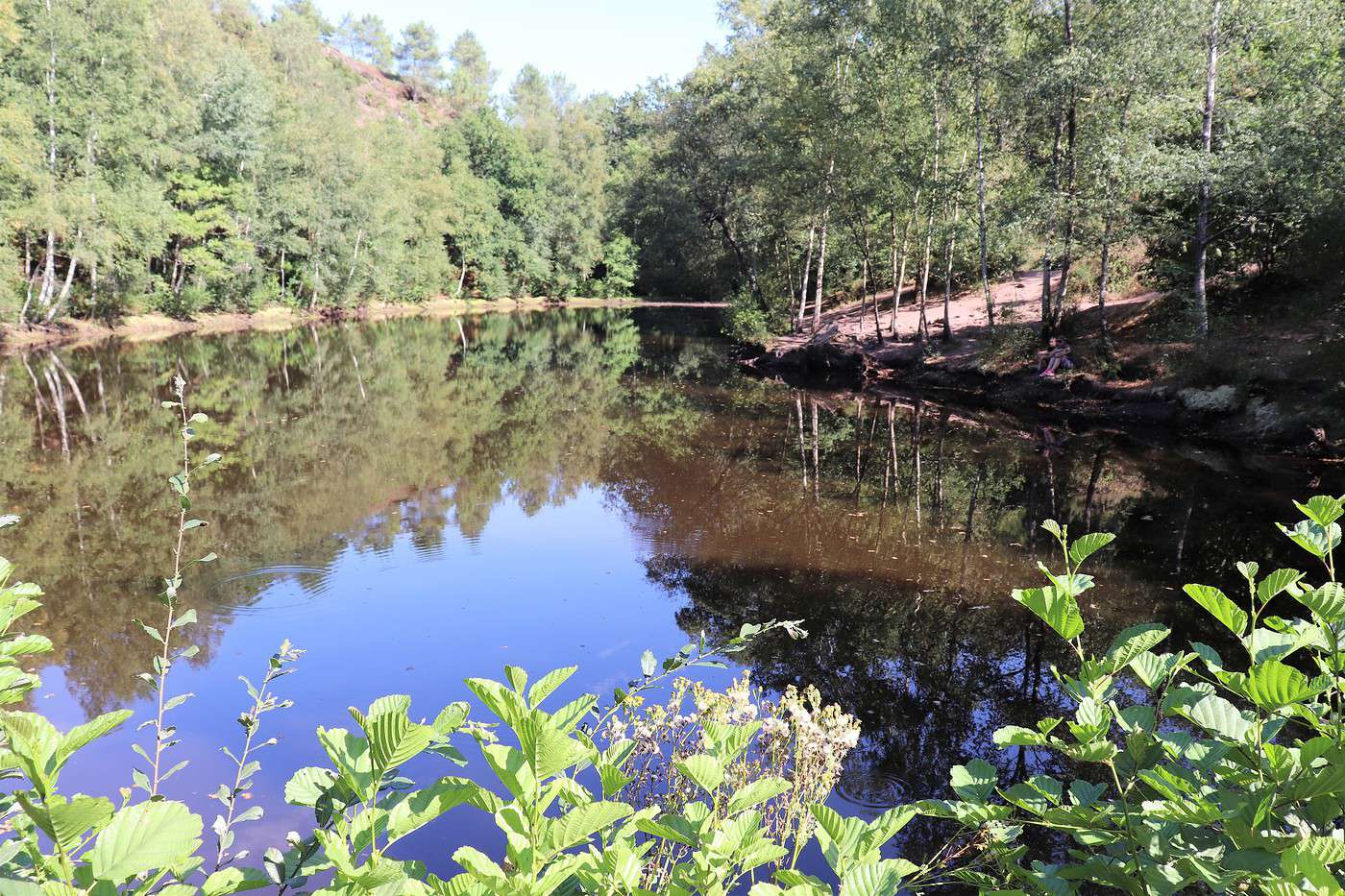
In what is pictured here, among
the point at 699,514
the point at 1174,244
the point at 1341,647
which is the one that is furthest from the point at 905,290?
the point at 1341,647

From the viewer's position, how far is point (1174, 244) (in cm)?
2038

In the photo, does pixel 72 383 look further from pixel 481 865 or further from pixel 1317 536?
pixel 1317 536

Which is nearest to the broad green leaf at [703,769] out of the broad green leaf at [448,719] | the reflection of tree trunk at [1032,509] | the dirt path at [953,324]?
the broad green leaf at [448,719]

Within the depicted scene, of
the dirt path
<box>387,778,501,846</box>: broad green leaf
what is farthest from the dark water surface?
the dirt path

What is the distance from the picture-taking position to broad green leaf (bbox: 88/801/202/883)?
998 mm

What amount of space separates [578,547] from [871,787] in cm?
595

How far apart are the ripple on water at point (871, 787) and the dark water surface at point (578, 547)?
0.02 metres

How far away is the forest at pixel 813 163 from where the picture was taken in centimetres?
1688

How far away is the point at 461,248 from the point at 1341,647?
2564 inches

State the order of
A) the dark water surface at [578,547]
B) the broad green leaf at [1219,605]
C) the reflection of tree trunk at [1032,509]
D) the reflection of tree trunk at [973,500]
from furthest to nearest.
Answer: the reflection of tree trunk at [973,500] → the reflection of tree trunk at [1032,509] → the dark water surface at [578,547] → the broad green leaf at [1219,605]

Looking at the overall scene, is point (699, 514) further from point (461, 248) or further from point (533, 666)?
point (461, 248)

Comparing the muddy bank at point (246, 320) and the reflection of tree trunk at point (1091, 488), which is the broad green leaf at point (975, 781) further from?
the muddy bank at point (246, 320)

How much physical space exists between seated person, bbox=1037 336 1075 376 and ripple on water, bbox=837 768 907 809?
17.0 m

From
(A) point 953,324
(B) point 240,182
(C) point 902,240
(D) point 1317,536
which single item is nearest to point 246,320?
(B) point 240,182
